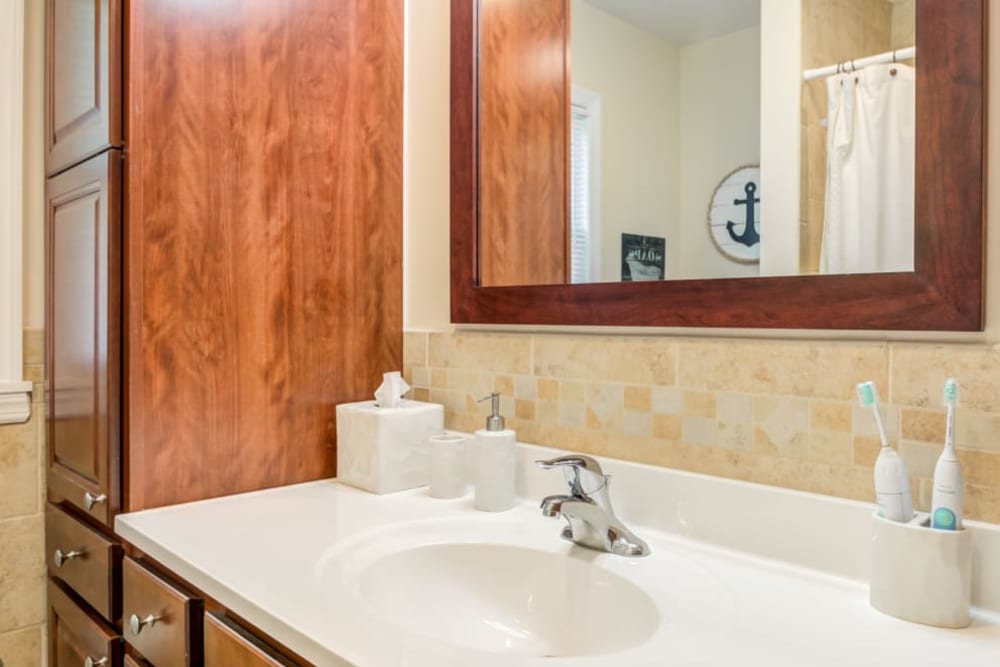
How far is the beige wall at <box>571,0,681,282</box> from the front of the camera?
1070mm

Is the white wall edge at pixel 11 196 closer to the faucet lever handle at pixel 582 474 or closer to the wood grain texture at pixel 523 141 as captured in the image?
the wood grain texture at pixel 523 141

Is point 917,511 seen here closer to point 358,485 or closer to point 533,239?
point 533,239

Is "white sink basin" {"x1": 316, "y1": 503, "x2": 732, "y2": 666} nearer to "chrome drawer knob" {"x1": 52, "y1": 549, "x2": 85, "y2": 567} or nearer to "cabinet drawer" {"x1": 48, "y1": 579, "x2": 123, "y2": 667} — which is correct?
"cabinet drawer" {"x1": 48, "y1": 579, "x2": 123, "y2": 667}

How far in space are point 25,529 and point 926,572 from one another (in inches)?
66.1

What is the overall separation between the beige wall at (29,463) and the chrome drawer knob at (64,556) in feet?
0.45

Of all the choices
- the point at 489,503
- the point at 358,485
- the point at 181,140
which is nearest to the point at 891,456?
the point at 489,503

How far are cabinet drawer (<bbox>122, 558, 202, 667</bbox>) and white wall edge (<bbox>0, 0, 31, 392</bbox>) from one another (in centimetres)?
66

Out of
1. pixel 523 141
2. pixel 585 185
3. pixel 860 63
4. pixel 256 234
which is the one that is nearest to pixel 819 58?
pixel 860 63

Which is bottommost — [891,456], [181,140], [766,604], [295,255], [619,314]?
[766,604]

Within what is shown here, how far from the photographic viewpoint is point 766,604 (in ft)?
2.57

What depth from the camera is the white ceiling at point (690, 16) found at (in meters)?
1.00

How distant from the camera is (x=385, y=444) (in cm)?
126

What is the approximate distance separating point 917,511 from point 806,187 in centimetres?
42

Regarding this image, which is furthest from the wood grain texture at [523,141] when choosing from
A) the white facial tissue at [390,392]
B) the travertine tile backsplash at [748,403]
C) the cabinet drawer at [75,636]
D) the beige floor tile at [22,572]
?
the beige floor tile at [22,572]
